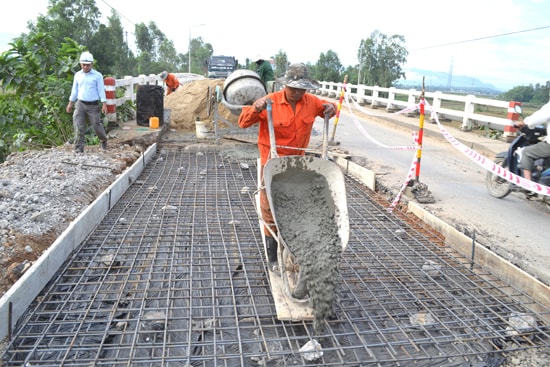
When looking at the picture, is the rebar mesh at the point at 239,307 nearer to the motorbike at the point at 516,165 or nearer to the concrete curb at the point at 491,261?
the concrete curb at the point at 491,261

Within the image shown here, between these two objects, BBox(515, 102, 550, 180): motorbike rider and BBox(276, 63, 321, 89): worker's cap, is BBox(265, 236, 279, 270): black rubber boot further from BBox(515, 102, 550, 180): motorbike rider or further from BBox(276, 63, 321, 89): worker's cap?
BBox(515, 102, 550, 180): motorbike rider

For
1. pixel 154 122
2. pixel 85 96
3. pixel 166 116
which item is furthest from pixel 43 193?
pixel 166 116

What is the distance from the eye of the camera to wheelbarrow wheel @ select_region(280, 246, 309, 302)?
3.07 meters

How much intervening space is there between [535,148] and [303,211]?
12.0 ft

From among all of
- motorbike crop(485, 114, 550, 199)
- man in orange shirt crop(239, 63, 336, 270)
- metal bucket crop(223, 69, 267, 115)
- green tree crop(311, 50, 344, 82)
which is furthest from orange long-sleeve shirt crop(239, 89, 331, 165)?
green tree crop(311, 50, 344, 82)

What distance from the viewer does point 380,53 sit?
29.2 metres

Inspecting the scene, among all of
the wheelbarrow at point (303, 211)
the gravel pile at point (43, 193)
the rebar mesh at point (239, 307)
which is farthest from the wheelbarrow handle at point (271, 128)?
the gravel pile at point (43, 193)

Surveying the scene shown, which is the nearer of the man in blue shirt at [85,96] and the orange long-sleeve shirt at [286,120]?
the orange long-sleeve shirt at [286,120]

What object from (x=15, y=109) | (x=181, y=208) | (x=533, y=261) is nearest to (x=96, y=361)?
(x=181, y=208)

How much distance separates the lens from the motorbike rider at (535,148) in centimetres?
539

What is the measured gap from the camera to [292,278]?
341cm

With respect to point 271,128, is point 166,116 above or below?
below

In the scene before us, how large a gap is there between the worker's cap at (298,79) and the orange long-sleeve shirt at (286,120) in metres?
0.16

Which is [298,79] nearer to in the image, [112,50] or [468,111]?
[468,111]
